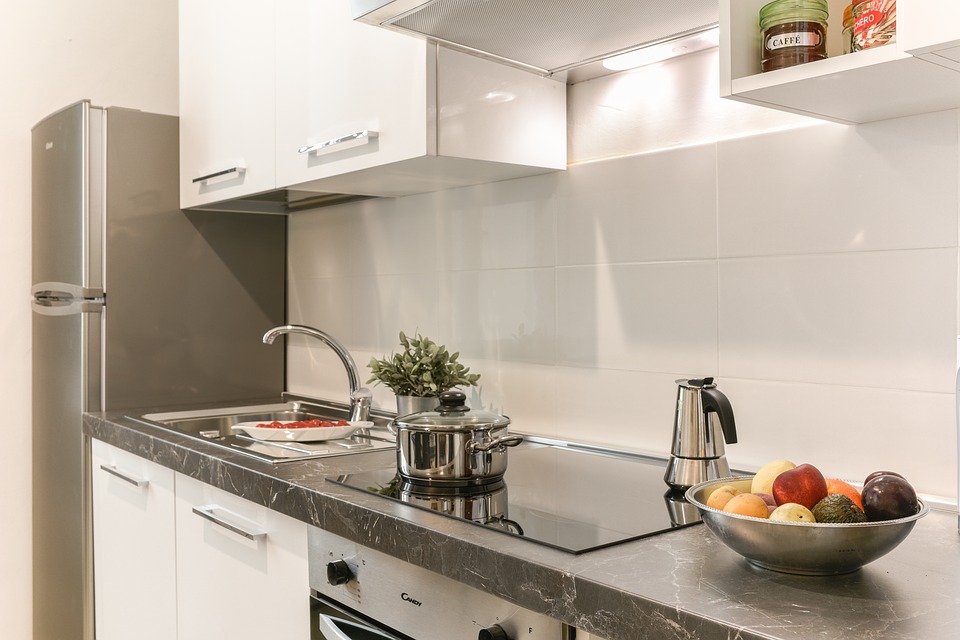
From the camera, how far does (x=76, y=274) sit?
2314 mm

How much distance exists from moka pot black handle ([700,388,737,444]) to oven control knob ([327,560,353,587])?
0.59 m

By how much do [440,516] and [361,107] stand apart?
0.87m

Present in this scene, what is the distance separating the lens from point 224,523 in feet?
5.19

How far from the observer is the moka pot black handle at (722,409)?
120cm

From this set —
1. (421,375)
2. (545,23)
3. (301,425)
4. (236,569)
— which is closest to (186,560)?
(236,569)

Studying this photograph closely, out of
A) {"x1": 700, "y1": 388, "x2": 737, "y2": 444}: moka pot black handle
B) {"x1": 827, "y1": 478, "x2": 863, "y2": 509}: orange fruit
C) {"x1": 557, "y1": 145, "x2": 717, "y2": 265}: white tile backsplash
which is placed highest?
{"x1": 557, "y1": 145, "x2": 717, "y2": 265}: white tile backsplash

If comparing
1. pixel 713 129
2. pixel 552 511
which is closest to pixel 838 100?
pixel 713 129

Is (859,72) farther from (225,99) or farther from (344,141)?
(225,99)

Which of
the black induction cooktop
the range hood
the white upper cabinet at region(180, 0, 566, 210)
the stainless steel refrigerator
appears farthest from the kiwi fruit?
the stainless steel refrigerator

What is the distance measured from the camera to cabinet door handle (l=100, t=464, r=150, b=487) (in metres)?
1.94

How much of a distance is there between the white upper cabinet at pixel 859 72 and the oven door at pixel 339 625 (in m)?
0.88

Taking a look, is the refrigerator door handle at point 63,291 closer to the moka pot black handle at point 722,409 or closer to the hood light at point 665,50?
the hood light at point 665,50

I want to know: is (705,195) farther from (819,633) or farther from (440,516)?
(819,633)

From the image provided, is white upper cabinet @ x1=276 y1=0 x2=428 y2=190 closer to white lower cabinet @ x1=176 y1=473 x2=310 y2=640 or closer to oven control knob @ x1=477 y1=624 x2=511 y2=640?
white lower cabinet @ x1=176 y1=473 x2=310 y2=640
